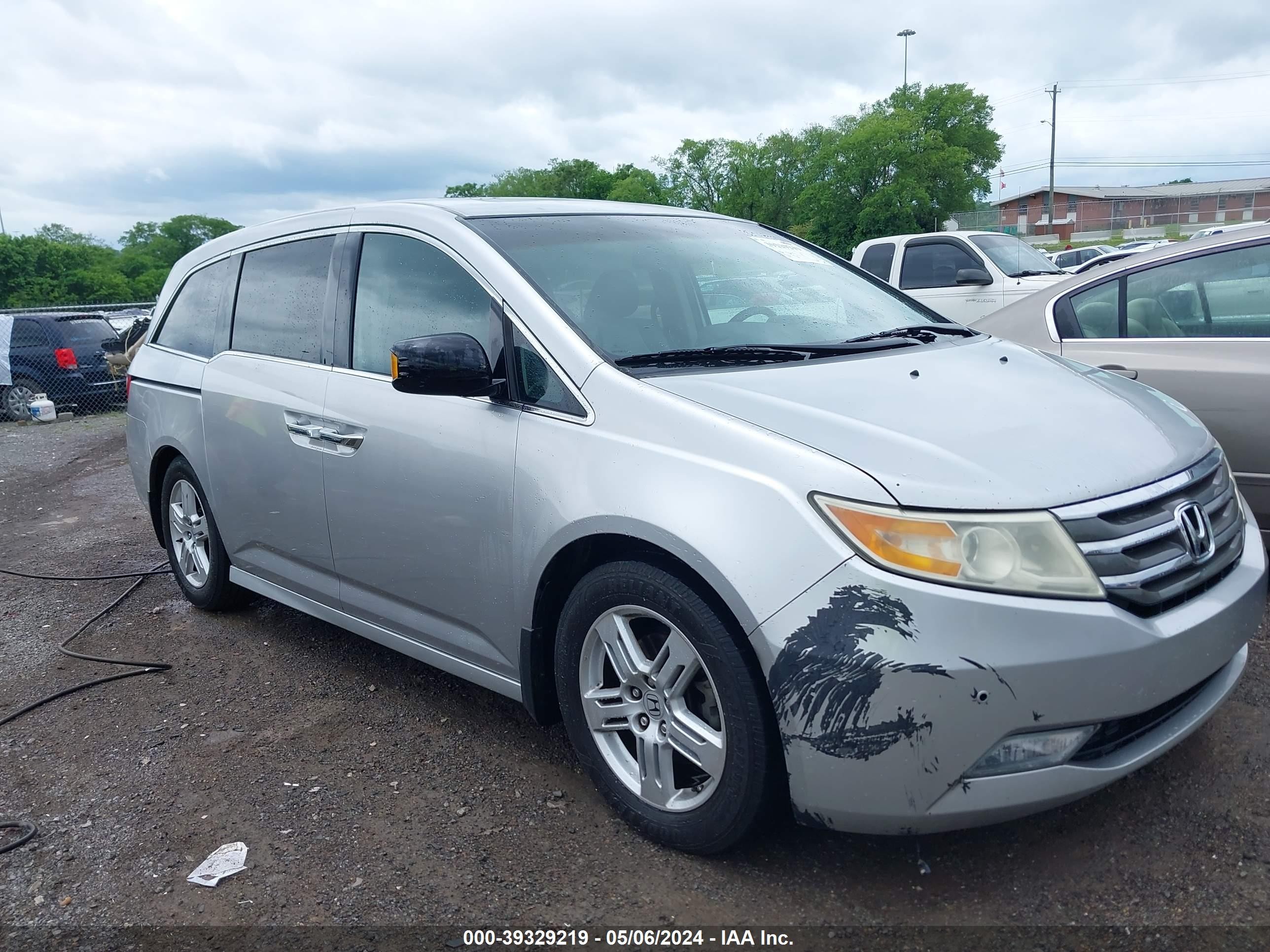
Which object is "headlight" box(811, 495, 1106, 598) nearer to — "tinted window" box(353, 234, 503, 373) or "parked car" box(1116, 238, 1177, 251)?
"tinted window" box(353, 234, 503, 373)

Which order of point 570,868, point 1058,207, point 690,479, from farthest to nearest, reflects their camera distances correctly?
point 1058,207, point 570,868, point 690,479

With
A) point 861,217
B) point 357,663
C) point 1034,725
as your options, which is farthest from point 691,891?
point 861,217

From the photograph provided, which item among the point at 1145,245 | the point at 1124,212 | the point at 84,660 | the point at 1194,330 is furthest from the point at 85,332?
the point at 1124,212

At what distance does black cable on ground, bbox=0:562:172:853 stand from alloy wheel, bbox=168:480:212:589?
20.6 inches

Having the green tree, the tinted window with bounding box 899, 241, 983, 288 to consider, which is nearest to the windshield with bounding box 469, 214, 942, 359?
the tinted window with bounding box 899, 241, 983, 288

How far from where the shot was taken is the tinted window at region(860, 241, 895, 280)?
12.2 m

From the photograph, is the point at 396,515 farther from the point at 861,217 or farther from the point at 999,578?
the point at 861,217

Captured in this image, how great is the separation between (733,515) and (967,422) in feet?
2.22

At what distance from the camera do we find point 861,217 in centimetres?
5353

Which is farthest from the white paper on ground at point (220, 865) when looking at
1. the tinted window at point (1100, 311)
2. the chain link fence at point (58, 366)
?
the chain link fence at point (58, 366)

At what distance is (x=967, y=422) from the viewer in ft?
8.55

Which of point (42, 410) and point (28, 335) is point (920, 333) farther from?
point (28, 335)

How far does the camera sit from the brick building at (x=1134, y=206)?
87.1 metres

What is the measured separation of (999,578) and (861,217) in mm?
54207
